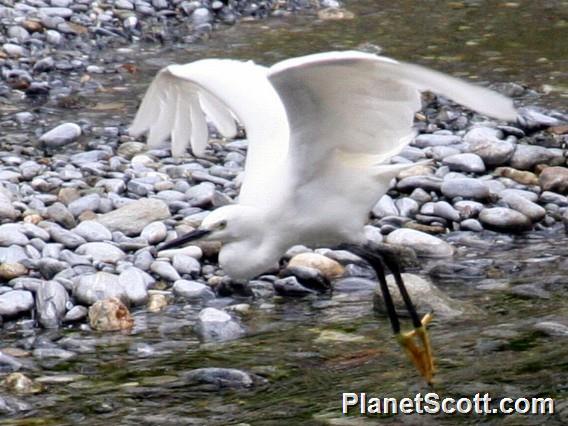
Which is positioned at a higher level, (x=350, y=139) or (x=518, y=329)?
(x=350, y=139)

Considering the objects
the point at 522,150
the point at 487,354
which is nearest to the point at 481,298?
the point at 487,354

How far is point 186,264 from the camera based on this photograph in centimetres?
643

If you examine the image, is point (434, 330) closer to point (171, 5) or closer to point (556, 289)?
point (556, 289)

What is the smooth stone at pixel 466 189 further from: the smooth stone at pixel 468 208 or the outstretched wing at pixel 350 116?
the outstretched wing at pixel 350 116

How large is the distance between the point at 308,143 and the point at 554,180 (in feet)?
8.88

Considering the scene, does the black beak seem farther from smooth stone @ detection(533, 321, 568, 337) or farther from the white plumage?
smooth stone @ detection(533, 321, 568, 337)

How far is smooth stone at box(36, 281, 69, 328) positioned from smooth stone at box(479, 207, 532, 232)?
Result: 223 centimetres

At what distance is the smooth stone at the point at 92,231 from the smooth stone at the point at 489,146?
2241 mm

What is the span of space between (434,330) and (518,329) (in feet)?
1.22

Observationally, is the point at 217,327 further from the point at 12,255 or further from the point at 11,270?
the point at 12,255

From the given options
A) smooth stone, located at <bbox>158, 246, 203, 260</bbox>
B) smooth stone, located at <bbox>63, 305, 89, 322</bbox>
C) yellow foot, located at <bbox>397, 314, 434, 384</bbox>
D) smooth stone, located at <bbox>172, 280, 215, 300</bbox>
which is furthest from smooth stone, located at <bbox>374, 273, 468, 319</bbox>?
Result: smooth stone, located at <bbox>63, 305, 89, 322</bbox>

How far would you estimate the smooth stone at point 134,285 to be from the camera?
6.05 meters

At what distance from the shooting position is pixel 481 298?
5.98 meters

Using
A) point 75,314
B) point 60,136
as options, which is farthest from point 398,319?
point 60,136
